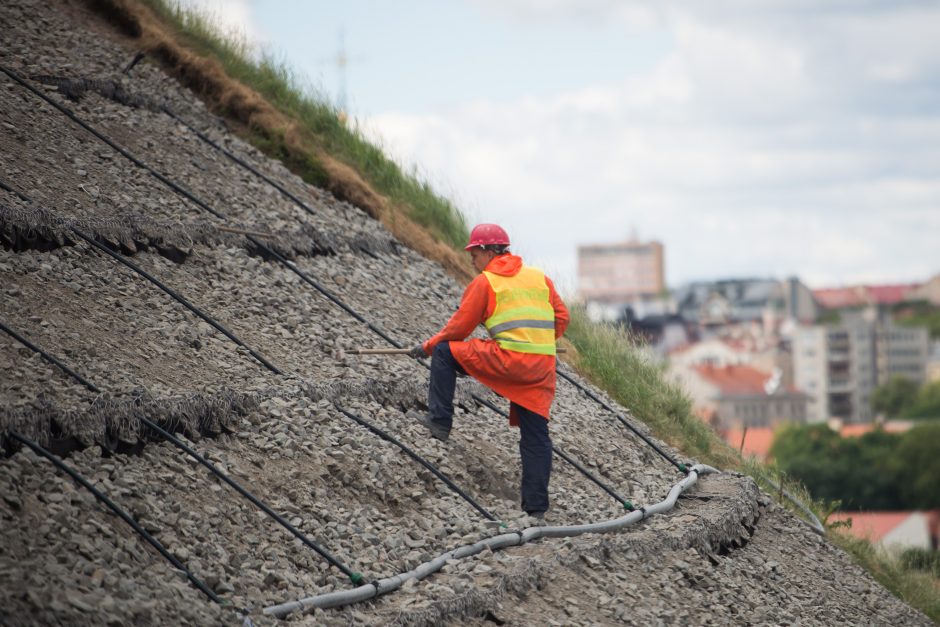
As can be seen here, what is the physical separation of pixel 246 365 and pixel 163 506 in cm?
231

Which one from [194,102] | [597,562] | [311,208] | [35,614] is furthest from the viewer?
[194,102]

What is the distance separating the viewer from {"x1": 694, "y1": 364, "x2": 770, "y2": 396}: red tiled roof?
395 feet

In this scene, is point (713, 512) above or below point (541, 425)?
A: below

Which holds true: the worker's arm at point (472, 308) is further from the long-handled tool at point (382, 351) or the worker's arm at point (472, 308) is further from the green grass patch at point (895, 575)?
the green grass patch at point (895, 575)

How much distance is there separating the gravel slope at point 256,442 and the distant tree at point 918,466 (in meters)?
78.0

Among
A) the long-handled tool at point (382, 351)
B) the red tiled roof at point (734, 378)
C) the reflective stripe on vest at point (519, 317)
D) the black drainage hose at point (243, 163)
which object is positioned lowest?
the red tiled roof at point (734, 378)

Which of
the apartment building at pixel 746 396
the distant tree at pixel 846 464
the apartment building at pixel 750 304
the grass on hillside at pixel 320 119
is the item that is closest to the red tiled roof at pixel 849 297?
Result: the apartment building at pixel 750 304

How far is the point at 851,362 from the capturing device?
499 ft

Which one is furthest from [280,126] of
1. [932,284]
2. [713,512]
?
[932,284]

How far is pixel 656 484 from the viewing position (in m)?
10.3

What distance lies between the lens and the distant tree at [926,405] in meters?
128

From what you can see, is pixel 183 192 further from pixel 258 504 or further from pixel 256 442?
A: pixel 258 504

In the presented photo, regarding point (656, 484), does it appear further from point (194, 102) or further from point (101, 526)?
point (194, 102)

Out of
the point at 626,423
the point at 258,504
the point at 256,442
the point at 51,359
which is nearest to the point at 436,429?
the point at 256,442
